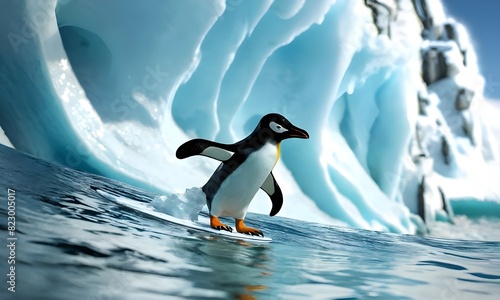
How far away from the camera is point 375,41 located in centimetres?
638

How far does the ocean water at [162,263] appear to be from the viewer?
1325 millimetres

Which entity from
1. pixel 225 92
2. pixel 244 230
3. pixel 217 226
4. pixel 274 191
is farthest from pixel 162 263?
pixel 225 92

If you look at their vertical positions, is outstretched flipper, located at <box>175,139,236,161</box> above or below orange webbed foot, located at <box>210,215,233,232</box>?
above

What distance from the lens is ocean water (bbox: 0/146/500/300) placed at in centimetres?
133

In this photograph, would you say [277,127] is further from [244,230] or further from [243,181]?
[244,230]

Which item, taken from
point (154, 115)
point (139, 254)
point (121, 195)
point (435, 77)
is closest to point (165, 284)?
point (139, 254)

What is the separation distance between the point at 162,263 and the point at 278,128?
1.17 meters

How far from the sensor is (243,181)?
2.63 meters

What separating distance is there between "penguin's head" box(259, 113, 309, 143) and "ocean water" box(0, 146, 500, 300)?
563mm

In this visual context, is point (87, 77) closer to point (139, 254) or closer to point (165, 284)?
point (139, 254)

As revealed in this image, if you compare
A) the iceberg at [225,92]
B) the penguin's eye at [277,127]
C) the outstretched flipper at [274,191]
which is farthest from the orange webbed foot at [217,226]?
the penguin's eye at [277,127]

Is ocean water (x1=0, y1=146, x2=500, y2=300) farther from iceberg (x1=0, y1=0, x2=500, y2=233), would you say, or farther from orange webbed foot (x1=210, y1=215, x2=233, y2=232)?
iceberg (x1=0, y1=0, x2=500, y2=233)

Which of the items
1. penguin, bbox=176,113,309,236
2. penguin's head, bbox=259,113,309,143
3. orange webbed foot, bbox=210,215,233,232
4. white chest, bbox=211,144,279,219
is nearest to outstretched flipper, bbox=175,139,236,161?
penguin, bbox=176,113,309,236

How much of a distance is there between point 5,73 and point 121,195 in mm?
1410
